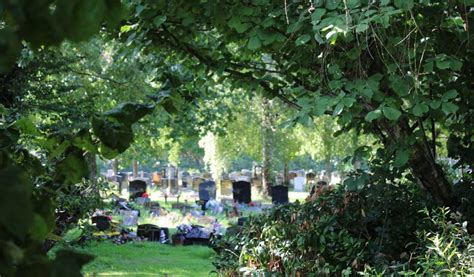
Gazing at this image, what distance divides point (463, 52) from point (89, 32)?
5.00m

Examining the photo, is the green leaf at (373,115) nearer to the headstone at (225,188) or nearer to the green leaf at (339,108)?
the green leaf at (339,108)

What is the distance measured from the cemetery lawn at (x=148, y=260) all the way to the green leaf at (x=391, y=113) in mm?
5572

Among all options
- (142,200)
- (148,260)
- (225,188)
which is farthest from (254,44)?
(225,188)

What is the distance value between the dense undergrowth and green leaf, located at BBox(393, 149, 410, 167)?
1.89 feet

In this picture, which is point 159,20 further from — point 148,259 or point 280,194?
point 280,194

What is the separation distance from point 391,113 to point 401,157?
662 millimetres

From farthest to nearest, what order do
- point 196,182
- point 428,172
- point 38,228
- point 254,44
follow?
point 196,182 < point 428,172 < point 254,44 < point 38,228

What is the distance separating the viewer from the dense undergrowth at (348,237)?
5250 mm

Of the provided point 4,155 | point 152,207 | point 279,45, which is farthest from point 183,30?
point 152,207

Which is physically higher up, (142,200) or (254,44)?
(254,44)

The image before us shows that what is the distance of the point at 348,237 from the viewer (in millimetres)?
5488

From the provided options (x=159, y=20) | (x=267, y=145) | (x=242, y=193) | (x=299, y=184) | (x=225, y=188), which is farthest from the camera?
(x=299, y=184)

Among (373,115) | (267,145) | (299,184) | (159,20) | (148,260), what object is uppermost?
(267,145)

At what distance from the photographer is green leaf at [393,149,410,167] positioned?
15.3 feet
